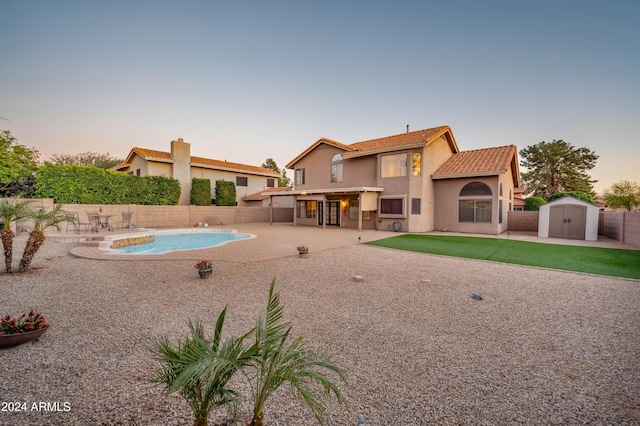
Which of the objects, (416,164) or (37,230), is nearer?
(37,230)

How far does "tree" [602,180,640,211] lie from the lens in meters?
24.3

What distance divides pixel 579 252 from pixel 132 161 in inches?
1297

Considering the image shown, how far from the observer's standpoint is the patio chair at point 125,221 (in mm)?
16439

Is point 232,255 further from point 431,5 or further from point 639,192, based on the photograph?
point 639,192

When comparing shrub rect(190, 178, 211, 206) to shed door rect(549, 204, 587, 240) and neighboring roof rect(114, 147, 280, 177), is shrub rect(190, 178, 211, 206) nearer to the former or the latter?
neighboring roof rect(114, 147, 280, 177)

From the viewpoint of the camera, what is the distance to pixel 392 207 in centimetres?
1672

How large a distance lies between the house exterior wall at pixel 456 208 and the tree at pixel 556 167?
22.8 m

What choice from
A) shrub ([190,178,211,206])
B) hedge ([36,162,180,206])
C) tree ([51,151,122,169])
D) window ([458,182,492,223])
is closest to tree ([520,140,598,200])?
window ([458,182,492,223])

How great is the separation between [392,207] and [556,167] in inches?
1175

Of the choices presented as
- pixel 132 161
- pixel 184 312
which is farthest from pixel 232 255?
pixel 132 161


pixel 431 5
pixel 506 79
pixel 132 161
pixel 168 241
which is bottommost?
pixel 168 241

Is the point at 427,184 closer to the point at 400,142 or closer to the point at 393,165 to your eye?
the point at 393,165

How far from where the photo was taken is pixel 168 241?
14.2 metres

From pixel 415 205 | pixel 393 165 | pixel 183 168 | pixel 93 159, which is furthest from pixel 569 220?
pixel 93 159
